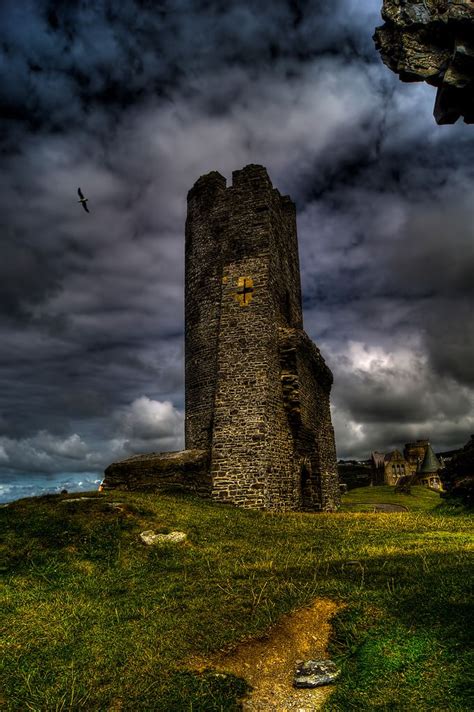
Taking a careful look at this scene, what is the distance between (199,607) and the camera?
6.71m

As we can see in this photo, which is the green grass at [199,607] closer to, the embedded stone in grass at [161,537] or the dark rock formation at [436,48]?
the embedded stone in grass at [161,537]

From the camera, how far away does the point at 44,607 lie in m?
7.21

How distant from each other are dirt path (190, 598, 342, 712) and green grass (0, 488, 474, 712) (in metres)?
0.16

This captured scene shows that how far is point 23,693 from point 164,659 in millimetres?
1467

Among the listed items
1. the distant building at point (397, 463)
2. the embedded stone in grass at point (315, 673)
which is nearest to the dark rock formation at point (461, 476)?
the embedded stone in grass at point (315, 673)

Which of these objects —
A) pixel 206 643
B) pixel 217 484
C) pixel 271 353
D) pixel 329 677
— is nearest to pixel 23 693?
pixel 206 643

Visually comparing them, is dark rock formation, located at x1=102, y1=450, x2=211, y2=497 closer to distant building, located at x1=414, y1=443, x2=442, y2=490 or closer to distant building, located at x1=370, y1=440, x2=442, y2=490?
distant building, located at x1=414, y1=443, x2=442, y2=490

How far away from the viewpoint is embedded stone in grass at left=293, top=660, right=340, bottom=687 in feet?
16.1

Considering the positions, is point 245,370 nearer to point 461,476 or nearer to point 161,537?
point 461,476

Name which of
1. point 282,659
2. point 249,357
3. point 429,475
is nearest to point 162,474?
point 249,357

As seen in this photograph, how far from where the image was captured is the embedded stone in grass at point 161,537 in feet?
34.2

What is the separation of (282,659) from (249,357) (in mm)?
16301

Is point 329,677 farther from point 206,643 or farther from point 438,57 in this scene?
point 438,57

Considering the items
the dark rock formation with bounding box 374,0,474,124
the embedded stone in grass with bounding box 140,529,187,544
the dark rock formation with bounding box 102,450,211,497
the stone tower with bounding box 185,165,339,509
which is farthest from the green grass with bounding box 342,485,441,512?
the dark rock formation with bounding box 374,0,474,124
